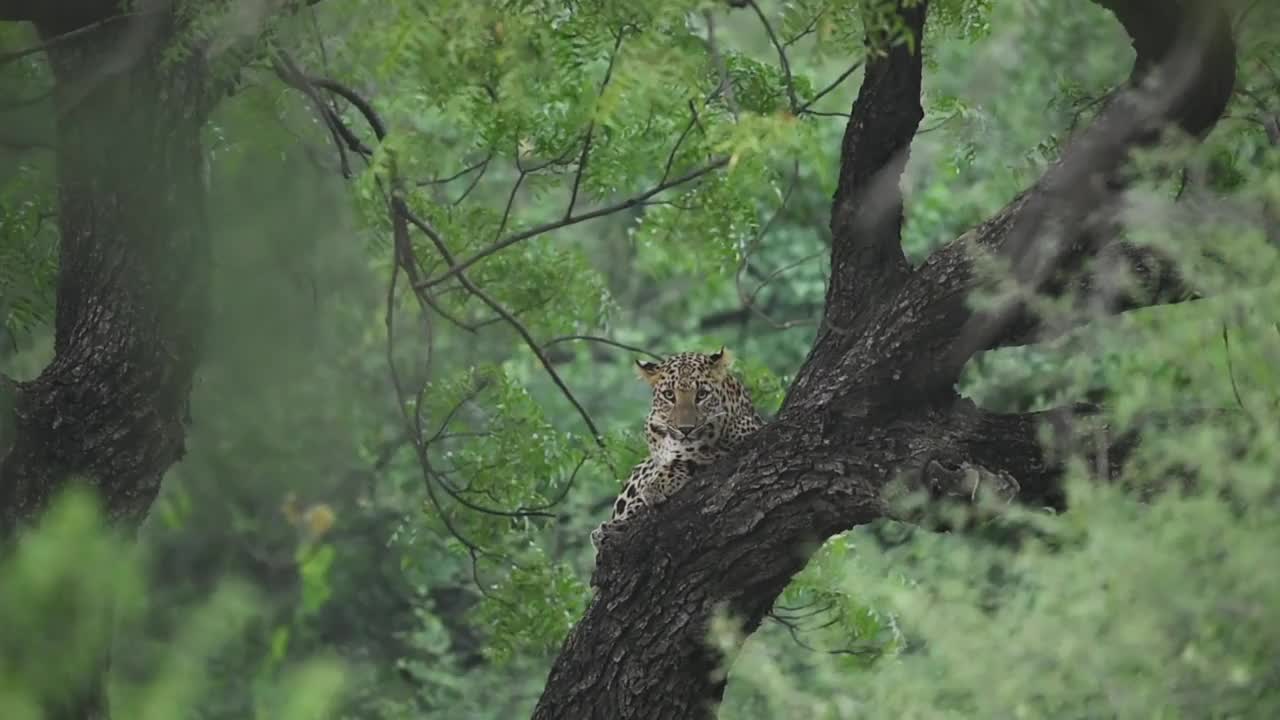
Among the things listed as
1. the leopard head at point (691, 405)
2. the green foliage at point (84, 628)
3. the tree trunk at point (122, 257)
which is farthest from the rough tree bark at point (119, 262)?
the green foliage at point (84, 628)

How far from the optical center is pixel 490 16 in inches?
173

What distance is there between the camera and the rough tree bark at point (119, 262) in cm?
515

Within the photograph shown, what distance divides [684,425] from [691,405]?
102 mm

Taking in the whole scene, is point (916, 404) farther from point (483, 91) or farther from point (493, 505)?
point (493, 505)

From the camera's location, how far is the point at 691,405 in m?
5.53

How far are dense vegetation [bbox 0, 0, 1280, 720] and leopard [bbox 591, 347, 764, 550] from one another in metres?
0.19

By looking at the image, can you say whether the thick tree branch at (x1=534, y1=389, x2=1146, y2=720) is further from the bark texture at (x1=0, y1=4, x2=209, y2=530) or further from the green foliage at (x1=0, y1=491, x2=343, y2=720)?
the green foliage at (x1=0, y1=491, x2=343, y2=720)

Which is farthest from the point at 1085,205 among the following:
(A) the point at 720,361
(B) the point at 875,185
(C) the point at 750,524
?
(A) the point at 720,361

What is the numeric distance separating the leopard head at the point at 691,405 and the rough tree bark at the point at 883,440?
0.51 metres

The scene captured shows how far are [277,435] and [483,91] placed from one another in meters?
2.12

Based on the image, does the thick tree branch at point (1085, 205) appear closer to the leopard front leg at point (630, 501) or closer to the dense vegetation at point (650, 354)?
the dense vegetation at point (650, 354)

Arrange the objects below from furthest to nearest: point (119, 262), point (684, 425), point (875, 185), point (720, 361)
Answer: point (720, 361), point (684, 425), point (119, 262), point (875, 185)

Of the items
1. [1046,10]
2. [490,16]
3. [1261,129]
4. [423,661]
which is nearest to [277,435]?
[490,16]

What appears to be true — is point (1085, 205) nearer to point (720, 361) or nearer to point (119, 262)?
point (720, 361)
